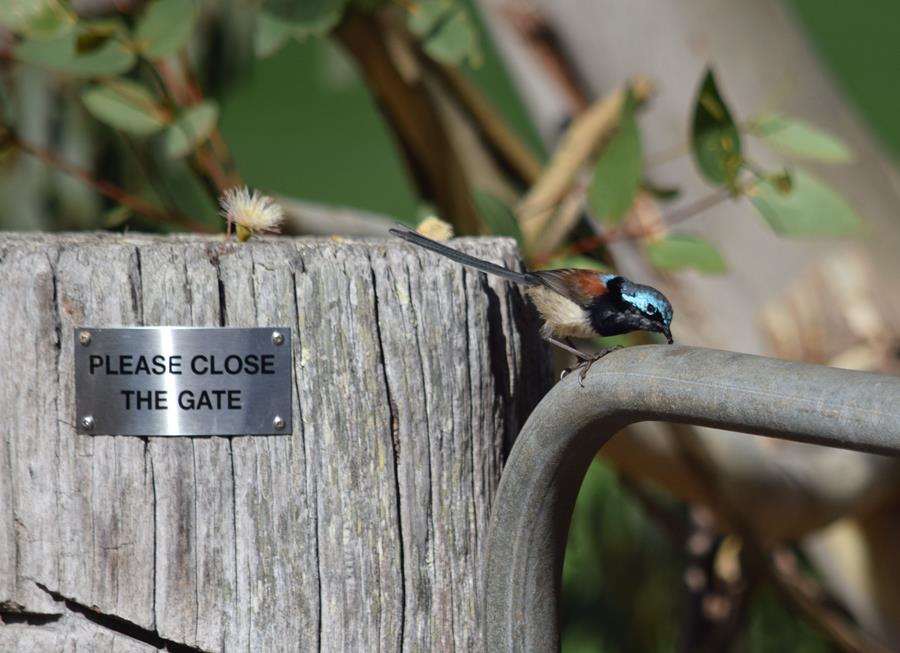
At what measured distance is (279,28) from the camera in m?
2.10

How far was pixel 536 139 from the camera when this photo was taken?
450cm

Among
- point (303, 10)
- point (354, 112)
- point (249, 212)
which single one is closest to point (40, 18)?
point (303, 10)

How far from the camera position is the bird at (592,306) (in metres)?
1.51

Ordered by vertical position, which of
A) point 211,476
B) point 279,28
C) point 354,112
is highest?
point 354,112

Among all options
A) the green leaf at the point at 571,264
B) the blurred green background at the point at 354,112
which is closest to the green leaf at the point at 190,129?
the green leaf at the point at 571,264

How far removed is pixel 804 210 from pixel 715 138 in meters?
0.20

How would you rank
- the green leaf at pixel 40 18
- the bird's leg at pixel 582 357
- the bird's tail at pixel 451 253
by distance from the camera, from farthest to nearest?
the green leaf at pixel 40 18 → the bird's tail at pixel 451 253 → the bird's leg at pixel 582 357

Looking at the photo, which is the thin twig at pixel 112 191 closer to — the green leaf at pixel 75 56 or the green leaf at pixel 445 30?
the green leaf at pixel 75 56

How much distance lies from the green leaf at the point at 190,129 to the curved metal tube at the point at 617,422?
110 cm

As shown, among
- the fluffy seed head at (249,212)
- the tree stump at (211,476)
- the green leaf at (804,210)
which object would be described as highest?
the green leaf at (804,210)

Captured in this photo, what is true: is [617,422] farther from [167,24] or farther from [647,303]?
[167,24]

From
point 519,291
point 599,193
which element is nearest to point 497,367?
point 519,291

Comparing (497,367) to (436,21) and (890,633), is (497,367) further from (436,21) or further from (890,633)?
(890,633)

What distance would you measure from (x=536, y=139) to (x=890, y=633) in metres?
2.28
